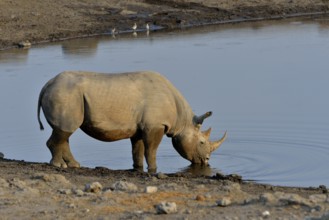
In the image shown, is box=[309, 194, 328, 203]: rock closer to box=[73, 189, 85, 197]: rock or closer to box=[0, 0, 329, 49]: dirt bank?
box=[73, 189, 85, 197]: rock

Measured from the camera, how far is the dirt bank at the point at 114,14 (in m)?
29.4

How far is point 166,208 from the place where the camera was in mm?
9086

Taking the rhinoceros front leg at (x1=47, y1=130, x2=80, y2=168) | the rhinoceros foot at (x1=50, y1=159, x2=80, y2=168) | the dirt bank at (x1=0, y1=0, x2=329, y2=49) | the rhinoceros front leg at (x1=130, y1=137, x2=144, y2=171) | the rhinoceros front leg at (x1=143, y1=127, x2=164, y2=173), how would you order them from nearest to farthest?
1. the rhinoceros front leg at (x1=47, y1=130, x2=80, y2=168)
2. the rhinoceros foot at (x1=50, y1=159, x2=80, y2=168)
3. the rhinoceros front leg at (x1=143, y1=127, x2=164, y2=173)
4. the rhinoceros front leg at (x1=130, y1=137, x2=144, y2=171)
5. the dirt bank at (x1=0, y1=0, x2=329, y2=49)

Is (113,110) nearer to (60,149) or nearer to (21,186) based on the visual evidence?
(60,149)

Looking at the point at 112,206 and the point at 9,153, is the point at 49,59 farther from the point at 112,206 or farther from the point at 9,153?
the point at 112,206

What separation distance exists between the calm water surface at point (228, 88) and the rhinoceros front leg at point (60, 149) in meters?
0.91

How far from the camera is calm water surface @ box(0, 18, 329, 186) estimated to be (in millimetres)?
14695

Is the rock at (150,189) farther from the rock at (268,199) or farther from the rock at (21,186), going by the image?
the rock at (268,199)

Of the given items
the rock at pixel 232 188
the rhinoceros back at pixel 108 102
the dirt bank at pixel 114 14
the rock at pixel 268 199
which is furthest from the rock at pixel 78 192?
the dirt bank at pixel 114 14

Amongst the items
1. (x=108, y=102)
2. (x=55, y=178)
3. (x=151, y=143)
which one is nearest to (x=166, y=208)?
(x=55, y=178)

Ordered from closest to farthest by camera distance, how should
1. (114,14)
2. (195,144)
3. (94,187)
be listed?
(94,187) → (195,144) → (114,14)

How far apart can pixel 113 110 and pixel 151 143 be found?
752 millimetres

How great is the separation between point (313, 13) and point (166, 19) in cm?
545

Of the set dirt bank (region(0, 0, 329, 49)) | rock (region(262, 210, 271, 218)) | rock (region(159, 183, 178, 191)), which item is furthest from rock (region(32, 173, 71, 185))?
dirt bank (region(0, 0, 329, 49))
